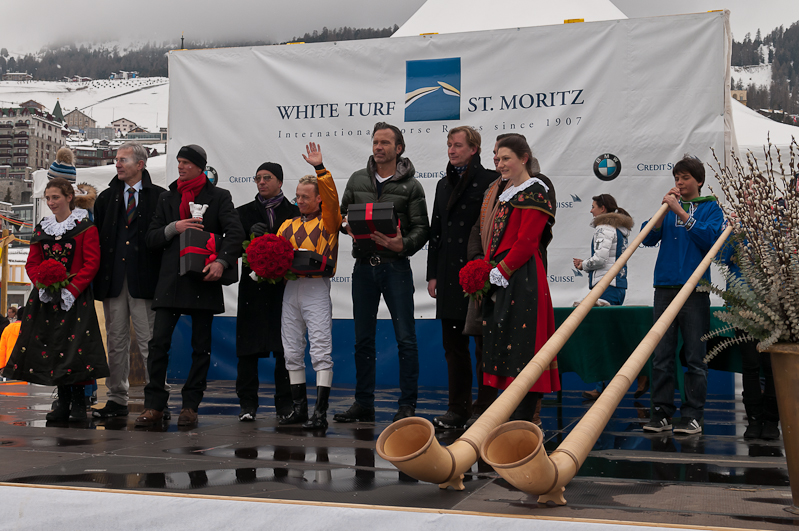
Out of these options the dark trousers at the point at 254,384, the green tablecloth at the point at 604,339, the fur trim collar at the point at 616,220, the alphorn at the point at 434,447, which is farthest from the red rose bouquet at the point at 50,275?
the fur trim collar at the point at 616,220

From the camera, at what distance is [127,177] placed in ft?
16.6

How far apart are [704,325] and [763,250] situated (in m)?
1.98

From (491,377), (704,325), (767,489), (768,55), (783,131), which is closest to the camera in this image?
(767,489)

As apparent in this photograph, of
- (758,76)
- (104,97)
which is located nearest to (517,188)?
(758,76)

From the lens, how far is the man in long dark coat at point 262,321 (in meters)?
4.90

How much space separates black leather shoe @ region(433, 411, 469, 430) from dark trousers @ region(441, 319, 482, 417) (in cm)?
3

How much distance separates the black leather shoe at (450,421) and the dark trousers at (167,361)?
1549 mm

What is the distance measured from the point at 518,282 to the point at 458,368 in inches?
36.8

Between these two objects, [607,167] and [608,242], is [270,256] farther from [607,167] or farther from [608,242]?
[607,167]

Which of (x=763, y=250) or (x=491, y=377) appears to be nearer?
(x=763, y=250)

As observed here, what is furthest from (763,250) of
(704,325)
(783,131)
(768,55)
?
(768,55)

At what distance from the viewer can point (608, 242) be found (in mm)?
5996

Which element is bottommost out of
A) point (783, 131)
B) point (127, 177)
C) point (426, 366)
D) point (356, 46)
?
point (426, 366)

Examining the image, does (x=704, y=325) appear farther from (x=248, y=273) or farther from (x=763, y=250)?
(x=248, y=273)
